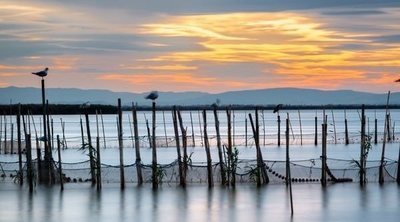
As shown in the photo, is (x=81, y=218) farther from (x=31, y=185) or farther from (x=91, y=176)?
(x=91, y=176)

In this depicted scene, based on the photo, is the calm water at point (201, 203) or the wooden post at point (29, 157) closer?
the calm water at point (201, 203)

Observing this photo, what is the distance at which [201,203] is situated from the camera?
2342cm

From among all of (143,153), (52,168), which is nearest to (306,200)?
(52,168)

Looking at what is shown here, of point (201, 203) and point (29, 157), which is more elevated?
point (29, 157)

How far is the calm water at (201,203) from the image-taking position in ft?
69.9

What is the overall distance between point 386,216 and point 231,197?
447cm

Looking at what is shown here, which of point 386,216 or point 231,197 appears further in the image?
point 231,197

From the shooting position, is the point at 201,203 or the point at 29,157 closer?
the point at 201,203

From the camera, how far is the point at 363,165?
87.9 ft

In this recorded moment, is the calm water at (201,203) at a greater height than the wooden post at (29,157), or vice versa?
the wooden post at (29,157)

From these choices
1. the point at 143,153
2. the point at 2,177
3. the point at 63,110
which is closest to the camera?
the point at 2,177

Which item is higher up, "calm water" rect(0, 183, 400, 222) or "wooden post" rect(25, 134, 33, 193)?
"wooden post" rect(25, 134, 33, 193)

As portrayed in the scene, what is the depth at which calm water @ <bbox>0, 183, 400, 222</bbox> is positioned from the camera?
21.3 meters

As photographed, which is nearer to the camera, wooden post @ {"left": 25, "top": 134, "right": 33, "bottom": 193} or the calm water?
the calm water
